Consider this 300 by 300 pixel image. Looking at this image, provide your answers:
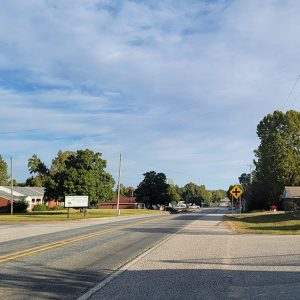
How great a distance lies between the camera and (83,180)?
202 ft

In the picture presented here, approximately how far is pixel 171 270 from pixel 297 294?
371cm

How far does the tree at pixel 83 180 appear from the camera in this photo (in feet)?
201

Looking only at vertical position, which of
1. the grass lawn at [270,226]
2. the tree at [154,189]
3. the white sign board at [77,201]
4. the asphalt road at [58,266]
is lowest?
the asphalt road at [58,266]

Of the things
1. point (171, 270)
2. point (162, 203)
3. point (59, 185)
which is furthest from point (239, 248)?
point (162, 203)

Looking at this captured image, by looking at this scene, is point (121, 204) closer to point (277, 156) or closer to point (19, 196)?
point (19, 196)

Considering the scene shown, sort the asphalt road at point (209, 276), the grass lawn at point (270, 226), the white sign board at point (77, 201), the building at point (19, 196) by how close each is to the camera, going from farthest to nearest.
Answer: the building at point (19, 196) < the white sign board at point (77, 201) < the grass lawn at point (270, 226) < the asphalt road at point (209, 276)

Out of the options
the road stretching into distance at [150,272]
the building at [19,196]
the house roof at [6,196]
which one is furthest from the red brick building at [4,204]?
the road stretching into distance at [150,272]

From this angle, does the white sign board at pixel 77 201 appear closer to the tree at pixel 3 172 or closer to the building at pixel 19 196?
the building at pixel 19 196

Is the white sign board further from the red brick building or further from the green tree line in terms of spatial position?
the green tree line

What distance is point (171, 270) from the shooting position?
11.3 meters

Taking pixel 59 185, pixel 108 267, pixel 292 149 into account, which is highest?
pixel 292 149

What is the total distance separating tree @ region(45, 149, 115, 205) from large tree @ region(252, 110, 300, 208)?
2496 cm

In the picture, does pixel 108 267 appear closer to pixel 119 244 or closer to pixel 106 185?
pixel 119 244

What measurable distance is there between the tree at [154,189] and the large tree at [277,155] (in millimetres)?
38323
